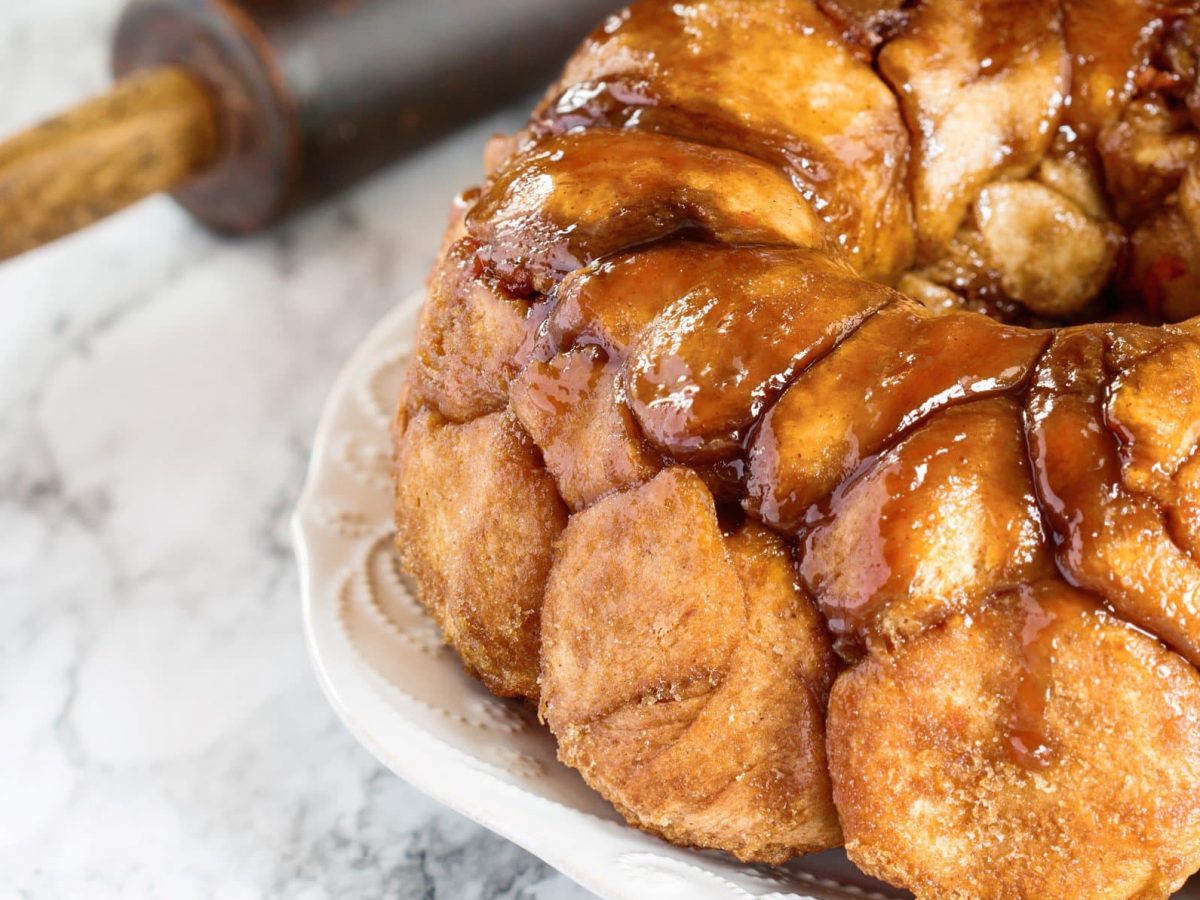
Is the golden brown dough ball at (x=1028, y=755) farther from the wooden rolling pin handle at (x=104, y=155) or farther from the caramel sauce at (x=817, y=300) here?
the wooden rolling pin handle at (x=104, y=155)

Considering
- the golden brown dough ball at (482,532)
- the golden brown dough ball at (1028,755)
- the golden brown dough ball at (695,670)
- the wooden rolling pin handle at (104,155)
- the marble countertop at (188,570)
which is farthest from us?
the wooden rolling pin handle at (104,155)

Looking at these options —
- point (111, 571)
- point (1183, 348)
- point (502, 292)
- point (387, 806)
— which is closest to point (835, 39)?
point (502, 292)

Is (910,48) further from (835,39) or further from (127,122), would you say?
(127,122)

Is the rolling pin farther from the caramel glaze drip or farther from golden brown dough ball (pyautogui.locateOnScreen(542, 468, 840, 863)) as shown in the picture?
golden brown dough ball (pyautogui.locateOnScreen(542, 468, 840, 863))

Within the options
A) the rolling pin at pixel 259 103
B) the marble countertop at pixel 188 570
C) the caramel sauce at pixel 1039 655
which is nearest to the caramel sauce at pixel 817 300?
the caramel sauce at pixel 1039 655

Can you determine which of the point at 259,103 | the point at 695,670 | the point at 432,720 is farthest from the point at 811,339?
the point at 259,103

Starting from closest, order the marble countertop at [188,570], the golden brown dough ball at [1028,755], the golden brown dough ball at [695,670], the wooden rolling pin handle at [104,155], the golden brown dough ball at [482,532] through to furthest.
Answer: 1. the golden brown dough ball at [1028,755]
2. the golden brown dough ball at [695,670]
3. the golden brown dough ball at [482,532]
4. the marble countertop at [188,570]
5. the wooden rolling pin handle at [104,155]
